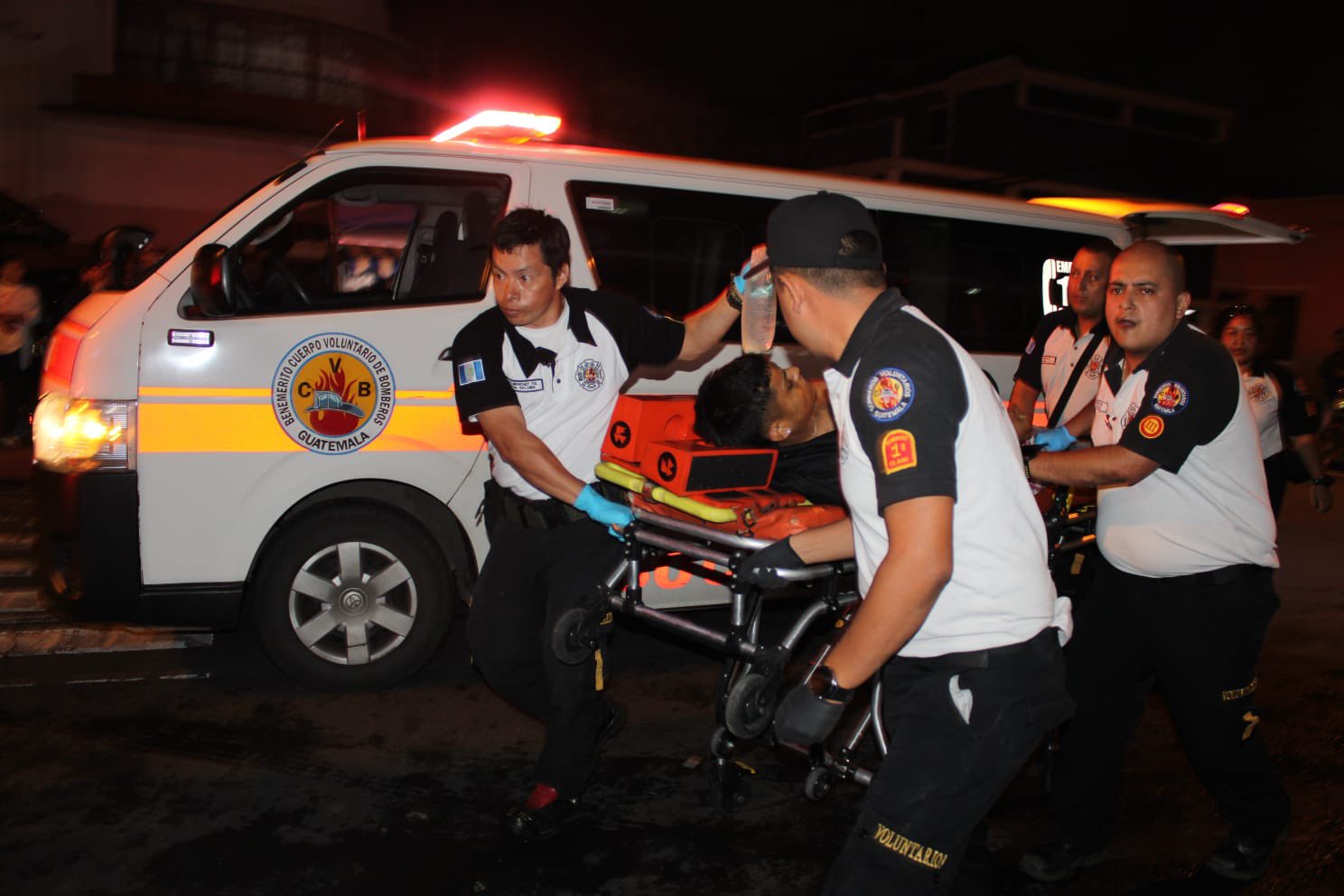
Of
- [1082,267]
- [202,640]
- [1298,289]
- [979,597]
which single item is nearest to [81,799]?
[202,640]

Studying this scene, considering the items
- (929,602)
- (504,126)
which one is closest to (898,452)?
(929,602)

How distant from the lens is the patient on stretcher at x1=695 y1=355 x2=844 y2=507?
3.50 metres

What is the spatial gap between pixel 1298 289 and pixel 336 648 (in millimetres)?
21590

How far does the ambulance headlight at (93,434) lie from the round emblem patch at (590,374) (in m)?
2.08

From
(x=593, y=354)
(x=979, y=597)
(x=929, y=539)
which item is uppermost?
(x=593, y=354)

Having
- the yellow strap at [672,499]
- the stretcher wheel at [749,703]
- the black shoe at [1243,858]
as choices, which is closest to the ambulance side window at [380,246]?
the yellow strap at [672,499]

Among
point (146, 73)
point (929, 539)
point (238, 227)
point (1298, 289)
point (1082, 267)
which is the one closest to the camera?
point (929, 539)

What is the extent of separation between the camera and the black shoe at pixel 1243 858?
348cm

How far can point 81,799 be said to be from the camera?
12.6 ft

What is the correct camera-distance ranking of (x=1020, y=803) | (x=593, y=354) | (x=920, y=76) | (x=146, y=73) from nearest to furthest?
(x=593, y=354), (x=1020, y=803), (x=146, y=73), (x=920, y=76)

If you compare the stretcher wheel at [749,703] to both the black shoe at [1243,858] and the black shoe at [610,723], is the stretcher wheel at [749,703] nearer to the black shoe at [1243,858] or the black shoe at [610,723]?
the black shoe at [610,723]

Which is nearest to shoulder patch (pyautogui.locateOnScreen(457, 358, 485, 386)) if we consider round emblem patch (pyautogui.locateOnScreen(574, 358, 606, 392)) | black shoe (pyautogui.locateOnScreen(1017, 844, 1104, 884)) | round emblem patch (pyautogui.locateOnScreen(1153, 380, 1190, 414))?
round emblem patch (pyautogui.locateOnScreen(574, 358, 606, 392))

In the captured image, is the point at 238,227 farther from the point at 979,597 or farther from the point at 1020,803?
the point at 1020,803

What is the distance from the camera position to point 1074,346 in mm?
5445
